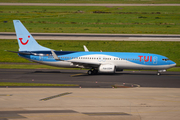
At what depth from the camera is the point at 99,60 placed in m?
45.5

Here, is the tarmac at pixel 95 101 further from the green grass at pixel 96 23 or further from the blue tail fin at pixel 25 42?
the green grass at pixel 96 23

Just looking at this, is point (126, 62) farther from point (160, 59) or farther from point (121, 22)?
point (121, 22)

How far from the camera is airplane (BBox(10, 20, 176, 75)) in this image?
44.6 m

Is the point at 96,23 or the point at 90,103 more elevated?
the point at 96,23

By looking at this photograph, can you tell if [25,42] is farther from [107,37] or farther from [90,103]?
[107,37]

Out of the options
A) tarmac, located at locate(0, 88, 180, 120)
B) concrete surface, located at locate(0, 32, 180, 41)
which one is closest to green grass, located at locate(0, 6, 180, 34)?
concrete surface, located at locate(0, 32, 180, 41)

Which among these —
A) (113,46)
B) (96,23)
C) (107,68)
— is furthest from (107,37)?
(107,68)

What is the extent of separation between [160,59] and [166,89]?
42.1 ft

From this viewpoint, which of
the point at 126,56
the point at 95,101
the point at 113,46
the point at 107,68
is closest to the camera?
the point at 95,101

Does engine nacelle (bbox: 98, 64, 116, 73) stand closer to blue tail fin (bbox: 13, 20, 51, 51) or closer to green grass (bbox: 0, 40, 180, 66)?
blue tail fin (bbox: 13, 20, 51, 51)

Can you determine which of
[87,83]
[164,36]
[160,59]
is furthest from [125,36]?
[87,83]

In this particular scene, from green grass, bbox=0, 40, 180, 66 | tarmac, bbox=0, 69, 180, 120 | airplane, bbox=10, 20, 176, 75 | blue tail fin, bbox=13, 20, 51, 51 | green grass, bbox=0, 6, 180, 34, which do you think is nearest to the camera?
tarmac, bbox=0, 69, 180, 120

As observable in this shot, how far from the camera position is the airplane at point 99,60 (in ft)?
146

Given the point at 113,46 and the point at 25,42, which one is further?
the point at 113,46
